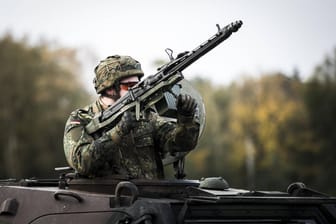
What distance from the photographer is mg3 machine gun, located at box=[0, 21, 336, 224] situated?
900 centimetres

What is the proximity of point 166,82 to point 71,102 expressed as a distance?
5053cm

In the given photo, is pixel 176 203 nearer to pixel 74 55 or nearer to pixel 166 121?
pixel 166 121

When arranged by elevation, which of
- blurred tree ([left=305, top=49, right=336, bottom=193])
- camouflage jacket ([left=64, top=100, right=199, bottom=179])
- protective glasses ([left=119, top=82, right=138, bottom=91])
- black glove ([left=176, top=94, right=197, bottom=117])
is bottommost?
camouflage jacket ([left=64, top=100, right=199, bottom=179])

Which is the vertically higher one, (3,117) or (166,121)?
(3,117)

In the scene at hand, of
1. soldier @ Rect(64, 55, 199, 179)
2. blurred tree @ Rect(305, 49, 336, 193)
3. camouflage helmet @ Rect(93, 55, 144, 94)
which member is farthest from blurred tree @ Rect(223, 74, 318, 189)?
soldier @ Rect(64, 55, 199, 179)

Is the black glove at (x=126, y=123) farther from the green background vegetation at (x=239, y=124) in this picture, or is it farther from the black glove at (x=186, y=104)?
the green background vegetation at (x=239, y=124)

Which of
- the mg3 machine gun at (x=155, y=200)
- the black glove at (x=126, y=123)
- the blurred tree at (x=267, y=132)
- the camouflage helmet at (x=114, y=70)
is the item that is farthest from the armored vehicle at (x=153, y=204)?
the blurred tree at (x=267, y=132)

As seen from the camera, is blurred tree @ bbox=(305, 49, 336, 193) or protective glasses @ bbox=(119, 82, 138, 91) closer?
protective glasses @ bbox=(119, 82, 138, 91)

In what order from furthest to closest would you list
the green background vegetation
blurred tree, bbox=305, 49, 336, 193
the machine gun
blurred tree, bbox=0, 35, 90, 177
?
blurred tree, bbox=0, 35, 90, 177 < the green background vegetation < blurred tree, bbox=305, 49, 336, 193 < the machine gun

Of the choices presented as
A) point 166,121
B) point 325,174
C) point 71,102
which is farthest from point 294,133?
point 166,121

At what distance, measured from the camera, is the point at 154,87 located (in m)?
10.1

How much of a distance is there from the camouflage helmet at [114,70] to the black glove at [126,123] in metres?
1.04

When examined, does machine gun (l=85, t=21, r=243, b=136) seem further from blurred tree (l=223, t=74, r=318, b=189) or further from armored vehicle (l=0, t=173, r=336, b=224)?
blurred tree (l=223, t=74, r=318, b=189)

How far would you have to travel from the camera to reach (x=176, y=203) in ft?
29.7
